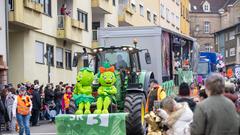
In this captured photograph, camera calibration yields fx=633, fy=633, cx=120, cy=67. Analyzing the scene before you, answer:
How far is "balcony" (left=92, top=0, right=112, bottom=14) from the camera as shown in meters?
42.7

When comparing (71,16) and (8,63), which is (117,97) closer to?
(8,63)

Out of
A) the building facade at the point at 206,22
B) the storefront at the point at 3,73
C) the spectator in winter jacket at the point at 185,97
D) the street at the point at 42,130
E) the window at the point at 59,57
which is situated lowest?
the street at the point at 42,130

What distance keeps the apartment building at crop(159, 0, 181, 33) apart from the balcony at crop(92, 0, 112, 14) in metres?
21.7

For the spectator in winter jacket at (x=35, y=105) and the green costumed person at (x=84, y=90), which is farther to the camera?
the spectator in winter jacket at (x=35, y=105)

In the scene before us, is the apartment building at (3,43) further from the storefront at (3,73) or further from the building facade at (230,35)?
→ the building facade at (230,35)

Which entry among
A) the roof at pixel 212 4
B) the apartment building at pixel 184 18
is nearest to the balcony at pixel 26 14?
the apartment building at pixel 184 18

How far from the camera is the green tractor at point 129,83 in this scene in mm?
16897

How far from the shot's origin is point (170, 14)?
235 ft

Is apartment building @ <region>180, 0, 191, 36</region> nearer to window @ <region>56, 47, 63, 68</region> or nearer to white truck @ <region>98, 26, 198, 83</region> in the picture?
window @ <region>56, 47, 63, 68</region>

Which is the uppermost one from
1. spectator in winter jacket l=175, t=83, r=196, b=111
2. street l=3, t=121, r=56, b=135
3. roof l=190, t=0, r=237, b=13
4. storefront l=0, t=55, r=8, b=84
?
roof l=190, t=0, r=237, b=13

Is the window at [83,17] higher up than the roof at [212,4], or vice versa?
the roof at [212,4]

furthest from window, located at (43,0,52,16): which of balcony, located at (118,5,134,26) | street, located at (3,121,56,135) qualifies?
balcony, located at (118,5,134,26)

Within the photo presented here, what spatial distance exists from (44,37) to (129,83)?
17486 millimetres

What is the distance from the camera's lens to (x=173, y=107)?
1022 centimetres
